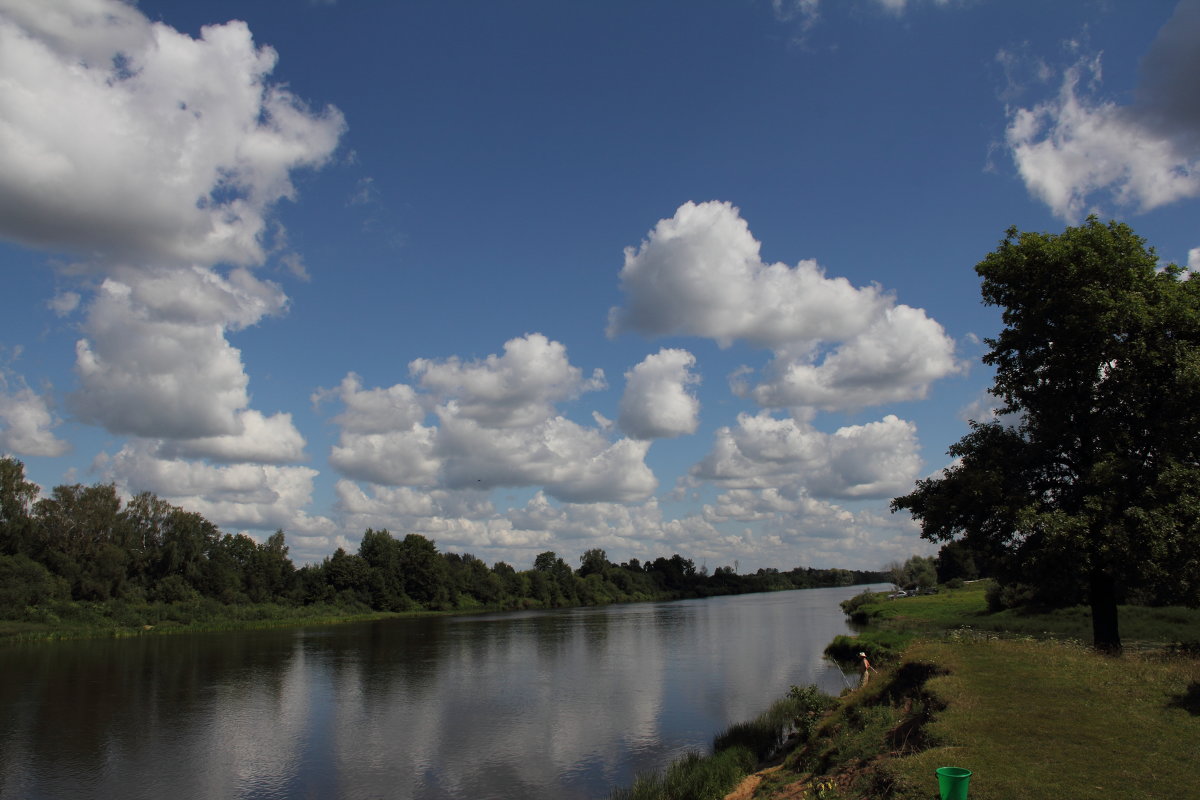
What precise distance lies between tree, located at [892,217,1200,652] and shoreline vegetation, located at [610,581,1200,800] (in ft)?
9.64

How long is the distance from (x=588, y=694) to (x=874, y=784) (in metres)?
27.8

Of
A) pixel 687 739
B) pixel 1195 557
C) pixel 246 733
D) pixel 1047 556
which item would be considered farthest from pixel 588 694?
pixel 1195 557

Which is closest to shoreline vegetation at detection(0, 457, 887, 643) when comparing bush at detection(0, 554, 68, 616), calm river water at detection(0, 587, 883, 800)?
bush at detection(0, 554, 68, 616)

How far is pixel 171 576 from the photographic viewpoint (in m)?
107

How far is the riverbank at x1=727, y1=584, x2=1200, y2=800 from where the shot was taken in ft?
42.8

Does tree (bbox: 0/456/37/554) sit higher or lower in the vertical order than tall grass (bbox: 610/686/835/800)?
higher

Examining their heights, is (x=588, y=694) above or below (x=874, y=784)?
below

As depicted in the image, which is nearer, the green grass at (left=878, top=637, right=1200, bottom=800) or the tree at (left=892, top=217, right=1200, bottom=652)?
the green grass at (left=878, top=637, right=1200, bottom=800)

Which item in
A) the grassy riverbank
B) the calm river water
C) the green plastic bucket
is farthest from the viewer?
the grassy riverbank

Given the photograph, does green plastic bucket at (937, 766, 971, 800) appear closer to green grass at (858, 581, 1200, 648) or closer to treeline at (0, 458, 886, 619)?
green grass at (858, 581, 1200, 648)

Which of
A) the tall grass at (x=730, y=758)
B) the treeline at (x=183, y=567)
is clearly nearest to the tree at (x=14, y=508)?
the treeline at (x=183, y=567)

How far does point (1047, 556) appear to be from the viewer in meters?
22.9

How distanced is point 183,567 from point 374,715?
94.1m

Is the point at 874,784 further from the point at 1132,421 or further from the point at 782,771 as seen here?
the point at 1132,421
